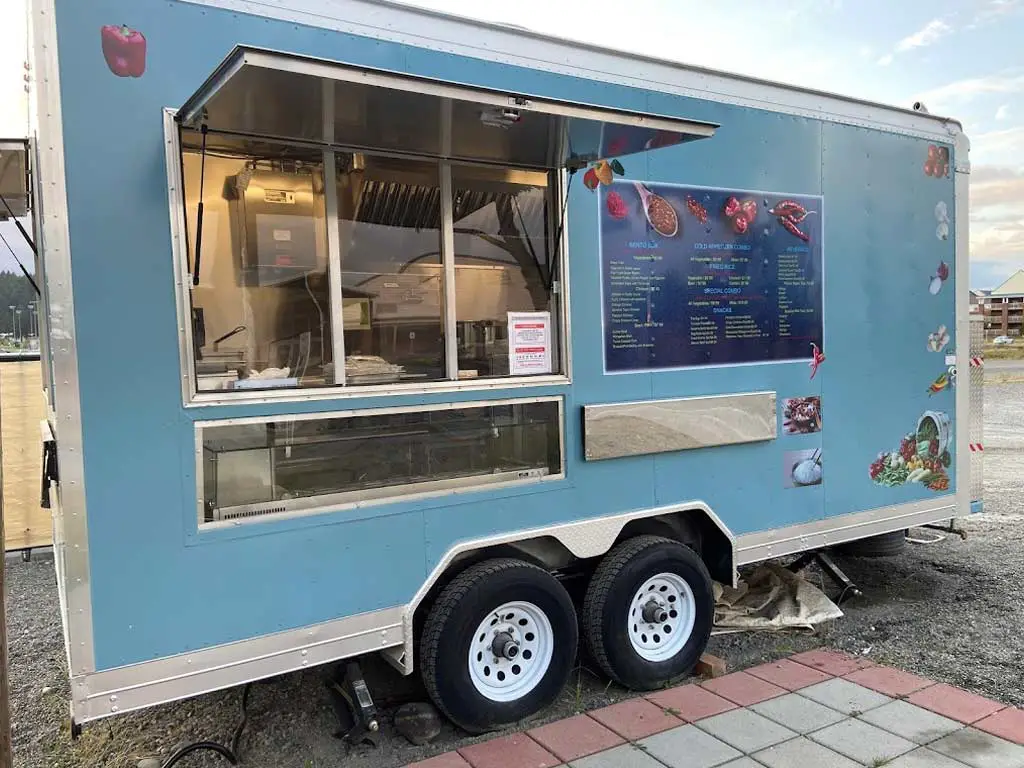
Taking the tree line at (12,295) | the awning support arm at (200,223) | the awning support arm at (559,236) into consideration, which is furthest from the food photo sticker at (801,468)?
the tree line at (12,295)

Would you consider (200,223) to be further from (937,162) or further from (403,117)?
(937,162)

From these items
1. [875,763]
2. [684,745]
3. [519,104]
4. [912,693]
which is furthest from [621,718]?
[519,104]

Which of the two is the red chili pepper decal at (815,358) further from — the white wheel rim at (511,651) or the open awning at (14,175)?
the open awning at (14,175)

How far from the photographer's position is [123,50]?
108 inches

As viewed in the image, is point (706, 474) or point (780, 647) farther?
point (780, 647)

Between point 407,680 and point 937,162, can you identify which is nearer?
point 407,680

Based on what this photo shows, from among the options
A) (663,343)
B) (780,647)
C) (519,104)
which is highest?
(519,104)

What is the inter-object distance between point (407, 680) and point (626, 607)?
45.9 inches

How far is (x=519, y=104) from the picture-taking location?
110 inches

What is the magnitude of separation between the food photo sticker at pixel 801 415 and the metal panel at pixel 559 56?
5.34ft

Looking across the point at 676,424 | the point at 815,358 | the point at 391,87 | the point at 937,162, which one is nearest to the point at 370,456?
the point at 391,87

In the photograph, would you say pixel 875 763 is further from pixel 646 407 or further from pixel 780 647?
pixel 646 407

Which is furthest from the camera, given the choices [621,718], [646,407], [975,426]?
[975,426]

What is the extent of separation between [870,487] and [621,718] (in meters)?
2.27
